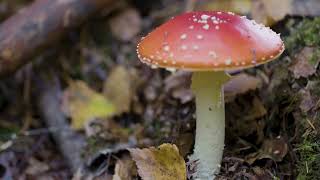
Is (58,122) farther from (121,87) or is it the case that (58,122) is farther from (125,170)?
(125,170)

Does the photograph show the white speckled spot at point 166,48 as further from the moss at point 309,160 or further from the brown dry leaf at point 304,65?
the brown dry leaf at point 304,65

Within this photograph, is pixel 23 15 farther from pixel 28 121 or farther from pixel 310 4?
pixel 310 4

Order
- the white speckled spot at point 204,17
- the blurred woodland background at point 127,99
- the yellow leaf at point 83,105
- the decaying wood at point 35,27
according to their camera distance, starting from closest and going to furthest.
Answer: the white speckled spot at point 204,17, the blurred woodland background at point 127,99, the decaying wood at point 35,27, the yellow leaf at point 83,105

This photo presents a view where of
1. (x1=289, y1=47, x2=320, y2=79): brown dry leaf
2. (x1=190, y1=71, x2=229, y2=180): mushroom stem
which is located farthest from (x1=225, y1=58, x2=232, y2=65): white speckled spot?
(x1=289, y1=47, x2=320, y2=79): brown dry leaf

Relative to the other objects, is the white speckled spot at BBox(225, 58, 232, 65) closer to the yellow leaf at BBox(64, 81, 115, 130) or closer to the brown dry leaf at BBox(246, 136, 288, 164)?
the brown dry leaf at BBox(246, 136, 288, 164)

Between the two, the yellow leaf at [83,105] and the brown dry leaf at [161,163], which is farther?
the yellow leaf at [83,105]

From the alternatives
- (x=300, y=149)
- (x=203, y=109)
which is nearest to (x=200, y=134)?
(x=203, y=109)

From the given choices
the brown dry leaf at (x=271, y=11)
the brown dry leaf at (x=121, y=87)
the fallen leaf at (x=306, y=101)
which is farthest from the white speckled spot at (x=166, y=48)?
the brown dry leaf at (x=121, y=87)
